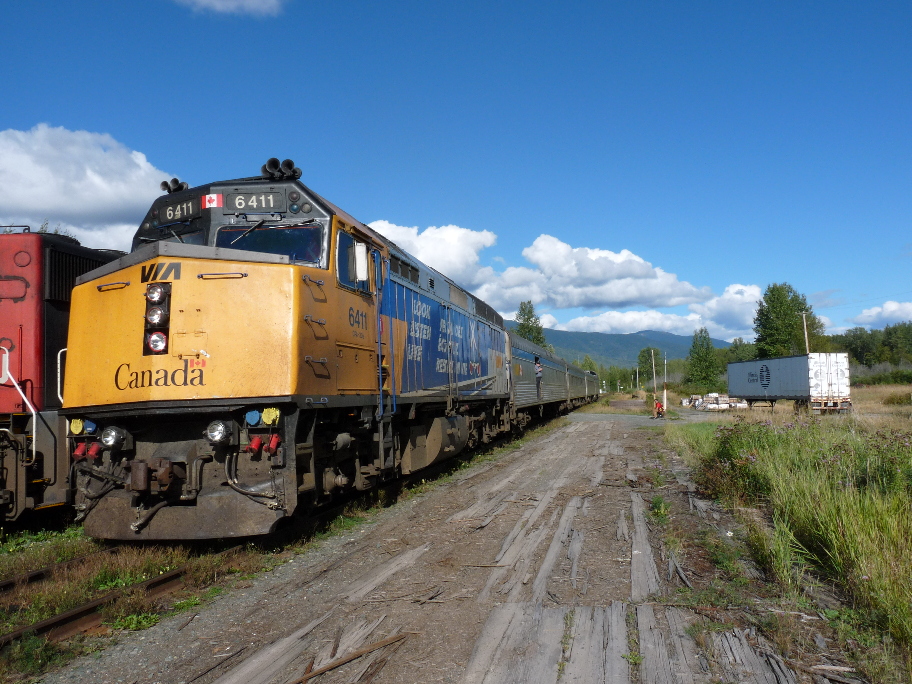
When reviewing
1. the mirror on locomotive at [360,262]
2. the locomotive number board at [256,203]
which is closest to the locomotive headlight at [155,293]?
the locomotive number board at [256,203]

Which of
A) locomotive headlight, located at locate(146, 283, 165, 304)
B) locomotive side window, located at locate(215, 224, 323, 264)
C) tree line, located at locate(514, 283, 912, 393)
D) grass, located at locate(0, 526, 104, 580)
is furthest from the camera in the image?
tree line, located at locate(514, 283, 912, 393)

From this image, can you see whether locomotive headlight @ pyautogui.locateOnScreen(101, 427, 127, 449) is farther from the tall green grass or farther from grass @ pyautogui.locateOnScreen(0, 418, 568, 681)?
the tall green grass

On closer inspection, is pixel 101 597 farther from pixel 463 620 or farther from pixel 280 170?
pixel 280 170

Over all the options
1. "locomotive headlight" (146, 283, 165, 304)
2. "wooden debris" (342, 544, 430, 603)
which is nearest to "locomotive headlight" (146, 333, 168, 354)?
"locomotive headlight" (146, 283, 165, 304)

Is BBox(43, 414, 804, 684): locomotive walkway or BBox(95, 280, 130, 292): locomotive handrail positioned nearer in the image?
BBox(43, 414, 804, 684): locomotive walkway

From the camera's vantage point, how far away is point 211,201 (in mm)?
6742

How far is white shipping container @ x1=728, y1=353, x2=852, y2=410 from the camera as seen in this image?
96.3ft

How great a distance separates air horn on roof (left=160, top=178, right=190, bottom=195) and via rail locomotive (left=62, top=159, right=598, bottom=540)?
0.06ft

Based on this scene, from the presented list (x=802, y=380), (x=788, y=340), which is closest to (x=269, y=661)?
(x=802, y=380)

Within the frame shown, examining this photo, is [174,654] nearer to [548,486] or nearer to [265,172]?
[265,172]

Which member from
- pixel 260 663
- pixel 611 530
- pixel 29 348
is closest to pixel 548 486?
pixel 611 530

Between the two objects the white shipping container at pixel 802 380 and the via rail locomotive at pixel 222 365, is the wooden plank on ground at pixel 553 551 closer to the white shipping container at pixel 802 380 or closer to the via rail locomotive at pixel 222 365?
the via rail locomotive at pixel 222 365

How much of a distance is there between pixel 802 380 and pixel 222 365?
108 feet

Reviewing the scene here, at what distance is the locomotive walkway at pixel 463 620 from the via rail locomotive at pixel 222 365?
3.26 feet
